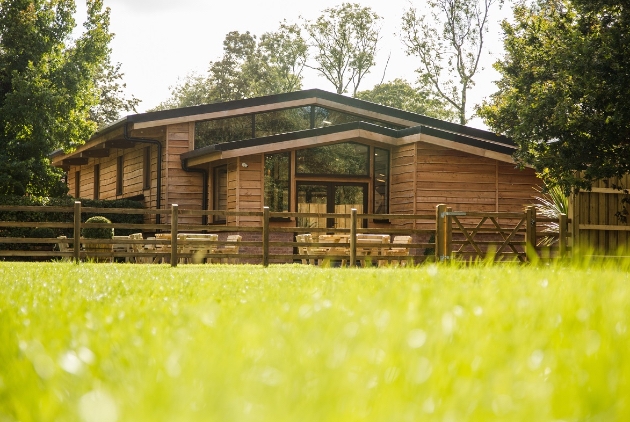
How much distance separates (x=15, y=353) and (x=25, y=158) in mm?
25735

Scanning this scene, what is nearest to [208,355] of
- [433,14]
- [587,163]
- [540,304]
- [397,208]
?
[540,304]

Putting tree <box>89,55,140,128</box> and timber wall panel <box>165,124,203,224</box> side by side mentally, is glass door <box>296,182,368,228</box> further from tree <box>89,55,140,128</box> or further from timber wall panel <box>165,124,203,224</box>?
tree <box>89,55,140,128</box>

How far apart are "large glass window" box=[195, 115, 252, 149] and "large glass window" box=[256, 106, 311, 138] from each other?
417 millimetres

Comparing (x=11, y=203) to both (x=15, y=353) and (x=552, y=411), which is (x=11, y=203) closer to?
(x=15, y=353)

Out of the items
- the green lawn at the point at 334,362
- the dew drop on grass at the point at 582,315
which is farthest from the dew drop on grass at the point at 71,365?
the dew drop on grass at the point at 582,315

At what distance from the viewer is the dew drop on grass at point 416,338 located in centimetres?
239

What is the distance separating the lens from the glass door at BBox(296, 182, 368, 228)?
2470cm

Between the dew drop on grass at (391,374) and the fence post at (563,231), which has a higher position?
the fence post at (563,231)

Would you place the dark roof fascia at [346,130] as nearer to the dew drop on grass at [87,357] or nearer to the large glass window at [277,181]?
the large glass window at [277,181]

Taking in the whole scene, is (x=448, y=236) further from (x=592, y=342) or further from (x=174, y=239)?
(x=592, y=342)

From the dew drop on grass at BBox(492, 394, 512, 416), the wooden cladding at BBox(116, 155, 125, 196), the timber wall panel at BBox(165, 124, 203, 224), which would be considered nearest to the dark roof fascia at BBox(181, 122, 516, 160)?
the timber wall panel at BBox(165, 124, 203, 224)

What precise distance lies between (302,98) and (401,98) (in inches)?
1150

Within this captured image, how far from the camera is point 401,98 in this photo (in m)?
55.5

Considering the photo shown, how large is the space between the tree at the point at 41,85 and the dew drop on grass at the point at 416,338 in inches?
981
